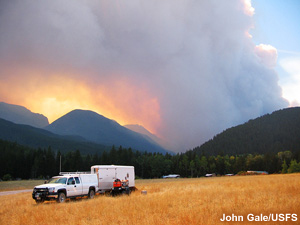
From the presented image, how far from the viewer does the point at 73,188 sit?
2602 cm

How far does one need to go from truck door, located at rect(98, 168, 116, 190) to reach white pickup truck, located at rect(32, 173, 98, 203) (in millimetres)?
2098

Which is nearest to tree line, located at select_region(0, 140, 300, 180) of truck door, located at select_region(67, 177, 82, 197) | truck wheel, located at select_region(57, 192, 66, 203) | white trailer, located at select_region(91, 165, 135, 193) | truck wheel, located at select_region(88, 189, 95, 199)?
white trailer, located at select_region(91, 165, 135, 193)

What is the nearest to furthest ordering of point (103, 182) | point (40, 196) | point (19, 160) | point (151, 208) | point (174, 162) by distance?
point (151, 208) < point (40, 196) < point (103, 182) < point (19, 160) < point (174, 162)

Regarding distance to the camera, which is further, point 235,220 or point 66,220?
point 66,220

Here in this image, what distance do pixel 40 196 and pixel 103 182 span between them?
9.15 metres

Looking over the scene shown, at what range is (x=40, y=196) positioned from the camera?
23906 millimetres

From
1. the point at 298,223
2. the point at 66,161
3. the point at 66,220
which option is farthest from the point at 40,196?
the point at 66,161

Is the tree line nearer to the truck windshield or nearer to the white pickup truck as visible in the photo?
the white pickup truck

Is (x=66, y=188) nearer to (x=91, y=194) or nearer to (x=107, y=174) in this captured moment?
(x=91, y=194)

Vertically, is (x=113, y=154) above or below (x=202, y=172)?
above

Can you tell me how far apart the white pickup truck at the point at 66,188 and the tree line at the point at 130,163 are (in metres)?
98.8

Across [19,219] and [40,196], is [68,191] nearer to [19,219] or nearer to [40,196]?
[40,196]

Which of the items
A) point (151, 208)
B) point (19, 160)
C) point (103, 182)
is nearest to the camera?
point (151, 208)

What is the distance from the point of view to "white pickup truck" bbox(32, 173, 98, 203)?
23938 millimetres
